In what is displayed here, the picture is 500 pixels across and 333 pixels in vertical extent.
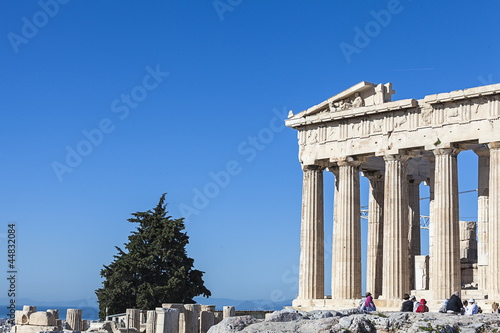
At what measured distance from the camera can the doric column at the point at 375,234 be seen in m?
50.0

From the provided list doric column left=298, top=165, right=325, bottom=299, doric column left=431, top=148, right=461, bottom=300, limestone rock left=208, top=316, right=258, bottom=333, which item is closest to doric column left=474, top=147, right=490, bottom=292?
doric column left=431, top=148, right=461, bottom=300

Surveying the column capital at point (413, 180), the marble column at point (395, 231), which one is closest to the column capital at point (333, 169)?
the column capital at point (413, 180)

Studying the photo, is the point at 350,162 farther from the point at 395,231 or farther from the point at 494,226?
the point at 494,226

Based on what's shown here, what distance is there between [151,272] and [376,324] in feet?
111

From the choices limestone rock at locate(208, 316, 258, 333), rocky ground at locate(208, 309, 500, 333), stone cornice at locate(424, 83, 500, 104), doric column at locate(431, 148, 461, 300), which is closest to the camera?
rocky ground at locate(208, 309, 500, 333)

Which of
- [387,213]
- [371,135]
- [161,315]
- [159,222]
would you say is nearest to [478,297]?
[387,213]

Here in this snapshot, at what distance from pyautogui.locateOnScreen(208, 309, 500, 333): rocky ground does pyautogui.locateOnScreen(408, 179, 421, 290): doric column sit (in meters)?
27.9

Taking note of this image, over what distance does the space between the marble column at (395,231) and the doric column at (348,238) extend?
2.14 m

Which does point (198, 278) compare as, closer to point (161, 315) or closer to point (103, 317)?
point (103, 317)

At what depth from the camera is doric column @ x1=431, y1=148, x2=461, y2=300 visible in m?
43.7

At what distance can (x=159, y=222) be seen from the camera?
5766 centimetres

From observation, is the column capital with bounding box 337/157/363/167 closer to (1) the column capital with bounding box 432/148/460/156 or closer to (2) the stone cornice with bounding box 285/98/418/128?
(2) the stone cornice with bounding box 285/98/418/128

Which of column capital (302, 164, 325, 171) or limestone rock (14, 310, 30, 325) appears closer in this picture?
limestone rock (14, 310, 30, 325)

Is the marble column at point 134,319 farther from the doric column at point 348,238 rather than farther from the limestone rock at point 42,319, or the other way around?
the doric column at point 348,238
